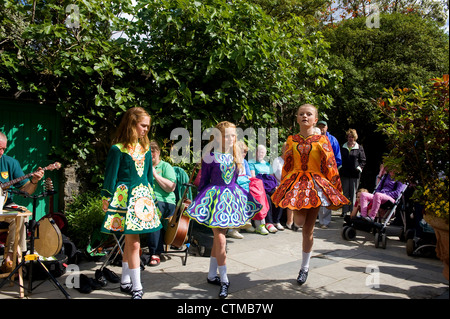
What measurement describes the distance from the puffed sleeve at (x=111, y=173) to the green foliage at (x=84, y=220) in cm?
175

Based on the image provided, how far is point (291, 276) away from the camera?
4371 millimetres

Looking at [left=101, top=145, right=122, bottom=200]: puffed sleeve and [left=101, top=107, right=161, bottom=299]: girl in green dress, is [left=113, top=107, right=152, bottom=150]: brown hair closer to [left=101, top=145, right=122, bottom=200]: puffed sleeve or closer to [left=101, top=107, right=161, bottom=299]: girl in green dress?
[left=101, top=107, right=161, bottom=299]: girl in green dress

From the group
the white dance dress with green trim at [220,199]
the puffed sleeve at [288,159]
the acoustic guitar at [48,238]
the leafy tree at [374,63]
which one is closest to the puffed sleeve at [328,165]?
the puffed sleeve at [288,159]

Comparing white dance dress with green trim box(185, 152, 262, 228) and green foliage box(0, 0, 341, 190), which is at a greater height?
green foliage box(0, 0, 341, 190)

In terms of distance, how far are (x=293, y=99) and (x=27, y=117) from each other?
510 centimetres

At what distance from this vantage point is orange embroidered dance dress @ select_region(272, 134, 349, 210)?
3875mm

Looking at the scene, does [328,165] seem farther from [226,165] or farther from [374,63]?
[374,63]

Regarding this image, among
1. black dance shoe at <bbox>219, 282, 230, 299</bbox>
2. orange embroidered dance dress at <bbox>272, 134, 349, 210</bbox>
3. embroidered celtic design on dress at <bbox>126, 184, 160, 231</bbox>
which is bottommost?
black dance shoe at <bbox>219, 282, 230, 299</bbox>

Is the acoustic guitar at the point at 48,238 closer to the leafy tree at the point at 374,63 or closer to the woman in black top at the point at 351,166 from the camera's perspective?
the woman in black top at the point at 351,166

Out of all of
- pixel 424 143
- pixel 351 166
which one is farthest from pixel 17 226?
pixel 351 166

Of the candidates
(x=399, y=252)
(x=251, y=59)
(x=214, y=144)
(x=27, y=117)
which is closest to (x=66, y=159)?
(x=27, y=117)

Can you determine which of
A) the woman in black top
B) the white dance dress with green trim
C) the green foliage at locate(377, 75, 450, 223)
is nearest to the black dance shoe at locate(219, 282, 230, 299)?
the white dance dress with green trim

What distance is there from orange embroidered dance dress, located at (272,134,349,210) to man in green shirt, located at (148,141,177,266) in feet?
5.40

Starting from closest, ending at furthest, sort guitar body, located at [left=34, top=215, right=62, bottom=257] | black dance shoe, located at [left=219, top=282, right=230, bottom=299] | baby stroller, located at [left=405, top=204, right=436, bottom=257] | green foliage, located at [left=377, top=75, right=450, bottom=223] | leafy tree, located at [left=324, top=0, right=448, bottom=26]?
1. green foliage, located at [left=377, top=75, right=450, bottom=223]
2. black dance shoe, located at [left=219, top=282, right=230, bottom=299]
3. guitar body, located at [left=34, top=215, right=62, bottom=257]
4. baby stroller, located at [left=405, top=204, right=436, bottom=257]
5. leafy tree, located at [left=324, top=0, right=448, bottom=26]
